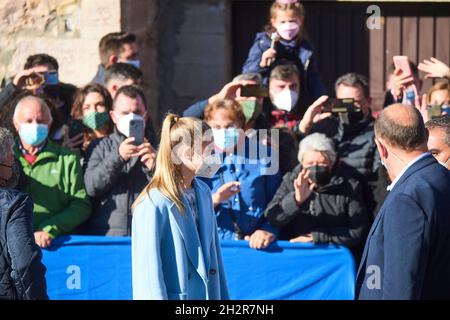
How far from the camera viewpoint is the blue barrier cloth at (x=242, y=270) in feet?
24.7

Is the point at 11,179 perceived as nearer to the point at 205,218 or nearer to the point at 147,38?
the point at 205,218

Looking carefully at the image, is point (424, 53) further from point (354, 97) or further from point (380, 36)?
point (354, 97)

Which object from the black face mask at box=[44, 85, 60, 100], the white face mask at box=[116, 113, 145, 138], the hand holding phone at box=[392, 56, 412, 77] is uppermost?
the hand holding phone at box=[392, 56, 412, 77]

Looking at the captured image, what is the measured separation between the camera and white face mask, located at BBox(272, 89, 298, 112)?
851 centimetres

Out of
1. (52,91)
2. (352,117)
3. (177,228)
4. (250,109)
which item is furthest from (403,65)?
(177,228)

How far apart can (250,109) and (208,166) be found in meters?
1.91

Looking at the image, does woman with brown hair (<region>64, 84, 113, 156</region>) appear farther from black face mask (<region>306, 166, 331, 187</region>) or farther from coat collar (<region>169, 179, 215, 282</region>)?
coat collar (<region>169, 179, 215, 282</region>)

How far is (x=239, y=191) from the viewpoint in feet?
25.0

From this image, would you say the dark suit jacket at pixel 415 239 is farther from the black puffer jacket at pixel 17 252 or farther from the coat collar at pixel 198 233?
the black puffer jacket at pixel 17 252

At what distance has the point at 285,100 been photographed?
8516mm

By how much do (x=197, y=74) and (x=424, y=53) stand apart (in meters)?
2.14

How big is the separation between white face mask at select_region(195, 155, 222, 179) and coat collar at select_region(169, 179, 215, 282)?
0.49 feet

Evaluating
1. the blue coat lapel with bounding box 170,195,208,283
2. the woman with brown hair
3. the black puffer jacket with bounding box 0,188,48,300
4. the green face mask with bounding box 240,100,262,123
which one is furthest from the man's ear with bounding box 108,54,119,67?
the blue coat lapel with bounding box 170,195,208,283

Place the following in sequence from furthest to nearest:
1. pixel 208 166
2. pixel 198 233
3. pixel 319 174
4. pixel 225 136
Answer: pixel 225 136 → pixel 319 174 → pixel 208 166 → pixel 198 233
